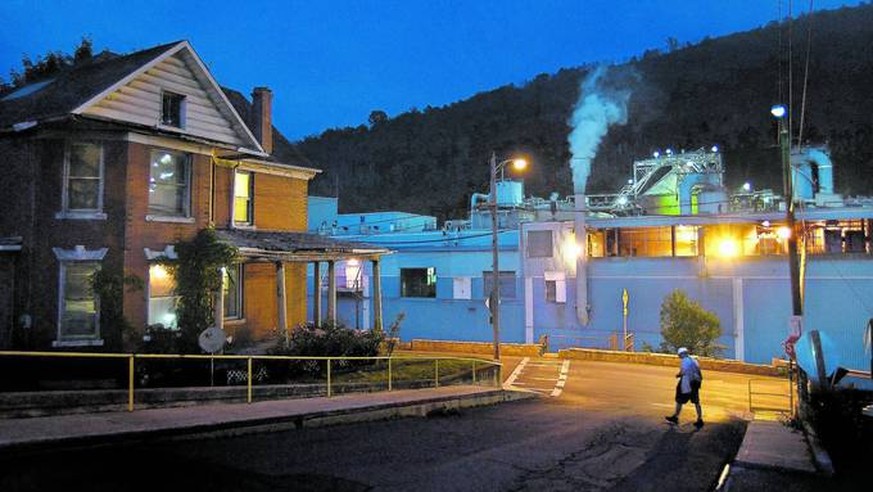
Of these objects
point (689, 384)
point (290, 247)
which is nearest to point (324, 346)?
point (290, 247)

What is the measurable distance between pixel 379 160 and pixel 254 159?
4189 inches

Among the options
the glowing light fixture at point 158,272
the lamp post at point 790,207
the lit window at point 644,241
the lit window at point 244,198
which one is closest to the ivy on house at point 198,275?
the glowing light fixture at point 158,272

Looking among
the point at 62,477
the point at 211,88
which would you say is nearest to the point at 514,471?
the point at 62,477

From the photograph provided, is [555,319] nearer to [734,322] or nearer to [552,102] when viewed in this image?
[734,322]

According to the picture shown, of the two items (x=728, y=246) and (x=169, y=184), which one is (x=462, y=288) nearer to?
(x=728, y=246)

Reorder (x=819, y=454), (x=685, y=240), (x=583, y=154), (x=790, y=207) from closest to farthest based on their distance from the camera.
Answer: (x=819, y=454)
(x=790, y=207)
(x=685, y=240)
(x=583, y=154)

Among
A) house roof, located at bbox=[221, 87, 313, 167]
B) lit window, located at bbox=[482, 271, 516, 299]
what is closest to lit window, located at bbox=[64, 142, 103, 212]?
house roof, located at bbox=[221, 87, 313, 167]

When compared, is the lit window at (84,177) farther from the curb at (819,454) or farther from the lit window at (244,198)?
the curb at (819,454)

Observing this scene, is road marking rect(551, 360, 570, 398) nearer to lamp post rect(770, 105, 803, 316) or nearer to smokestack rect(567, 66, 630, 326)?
smokestack rect(567, 66, 630, 326)

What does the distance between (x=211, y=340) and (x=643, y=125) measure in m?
105

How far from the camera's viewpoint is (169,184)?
17.0 meters

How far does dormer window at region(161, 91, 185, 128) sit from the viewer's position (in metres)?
17.3

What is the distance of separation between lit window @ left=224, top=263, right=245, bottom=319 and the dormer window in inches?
181

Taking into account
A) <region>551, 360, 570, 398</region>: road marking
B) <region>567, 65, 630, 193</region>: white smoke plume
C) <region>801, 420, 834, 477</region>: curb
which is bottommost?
<region>551, 360, 570, 398</region>: road marking
